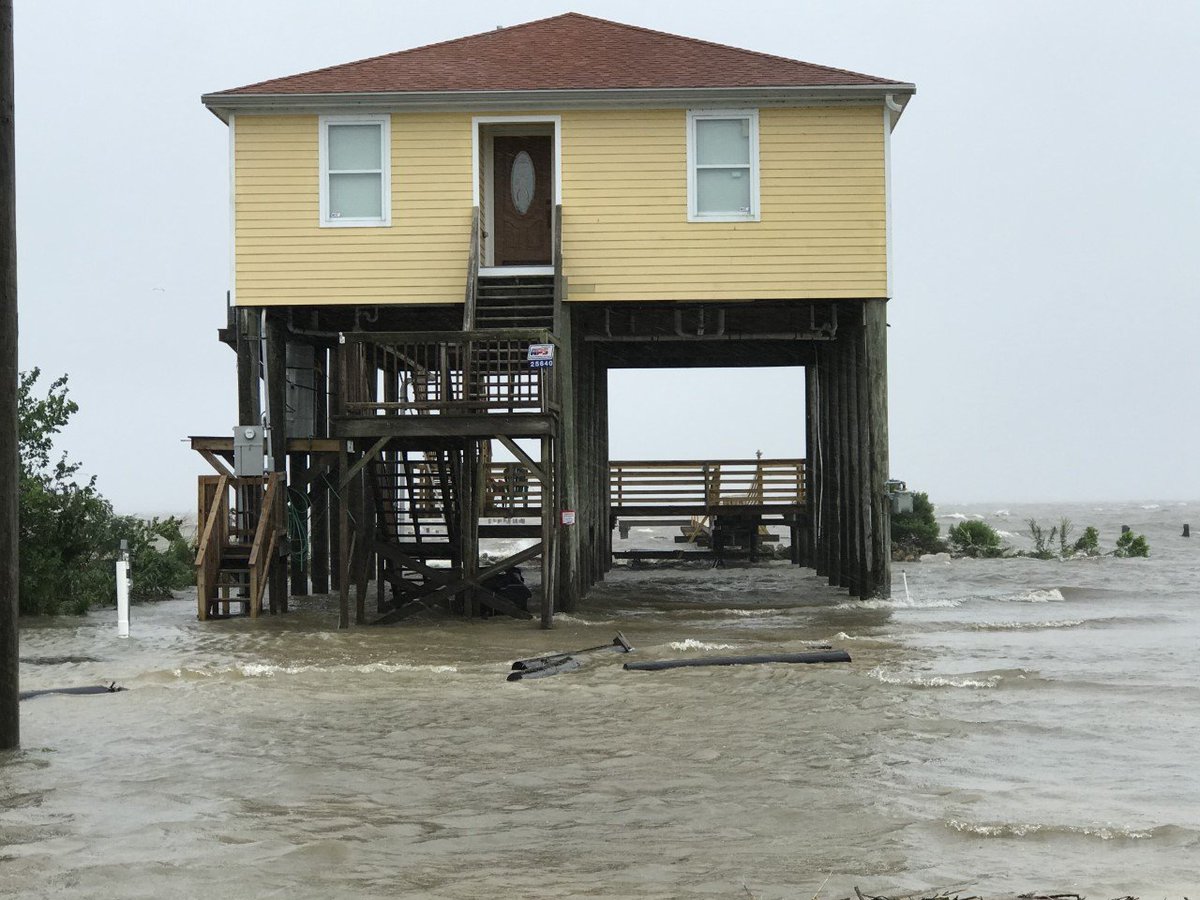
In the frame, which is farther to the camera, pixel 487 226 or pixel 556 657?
pixel 487 226

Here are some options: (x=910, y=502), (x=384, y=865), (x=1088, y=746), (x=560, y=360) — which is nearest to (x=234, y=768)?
(x=384, y=865)

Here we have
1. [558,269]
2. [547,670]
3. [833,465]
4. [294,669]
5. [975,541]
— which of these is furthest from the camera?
[975,541]

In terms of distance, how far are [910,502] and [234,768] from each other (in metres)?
15.1

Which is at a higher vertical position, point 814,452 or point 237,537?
point 814,452

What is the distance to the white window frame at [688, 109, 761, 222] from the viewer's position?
21.4 metres

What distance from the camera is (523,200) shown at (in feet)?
75.7

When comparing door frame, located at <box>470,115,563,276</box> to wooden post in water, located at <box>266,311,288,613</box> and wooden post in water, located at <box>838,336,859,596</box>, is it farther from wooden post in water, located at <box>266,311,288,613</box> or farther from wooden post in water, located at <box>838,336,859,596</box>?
wooden post in water, located at <box>838,336,859,596</box>

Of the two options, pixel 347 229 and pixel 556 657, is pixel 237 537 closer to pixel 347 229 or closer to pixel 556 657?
pixel 347 229

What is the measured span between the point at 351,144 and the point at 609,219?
12.8ft

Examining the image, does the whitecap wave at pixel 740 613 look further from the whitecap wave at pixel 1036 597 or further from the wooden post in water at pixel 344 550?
the wooden post in water at pixel 344 550

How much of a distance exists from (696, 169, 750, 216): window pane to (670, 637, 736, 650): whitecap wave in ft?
24.4

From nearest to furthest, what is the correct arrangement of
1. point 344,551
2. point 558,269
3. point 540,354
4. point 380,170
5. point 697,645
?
point 697,645
point 540,354
point 344,551
point 558,269
point 380,170

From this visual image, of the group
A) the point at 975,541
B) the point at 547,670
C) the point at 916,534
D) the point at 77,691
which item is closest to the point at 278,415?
the point at 77,691

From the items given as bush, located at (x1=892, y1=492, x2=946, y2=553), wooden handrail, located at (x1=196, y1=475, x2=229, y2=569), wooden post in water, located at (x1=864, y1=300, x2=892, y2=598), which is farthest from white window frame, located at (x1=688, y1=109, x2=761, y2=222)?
bush, located at (x1=892, y1=492, x2=946, y2=553)
